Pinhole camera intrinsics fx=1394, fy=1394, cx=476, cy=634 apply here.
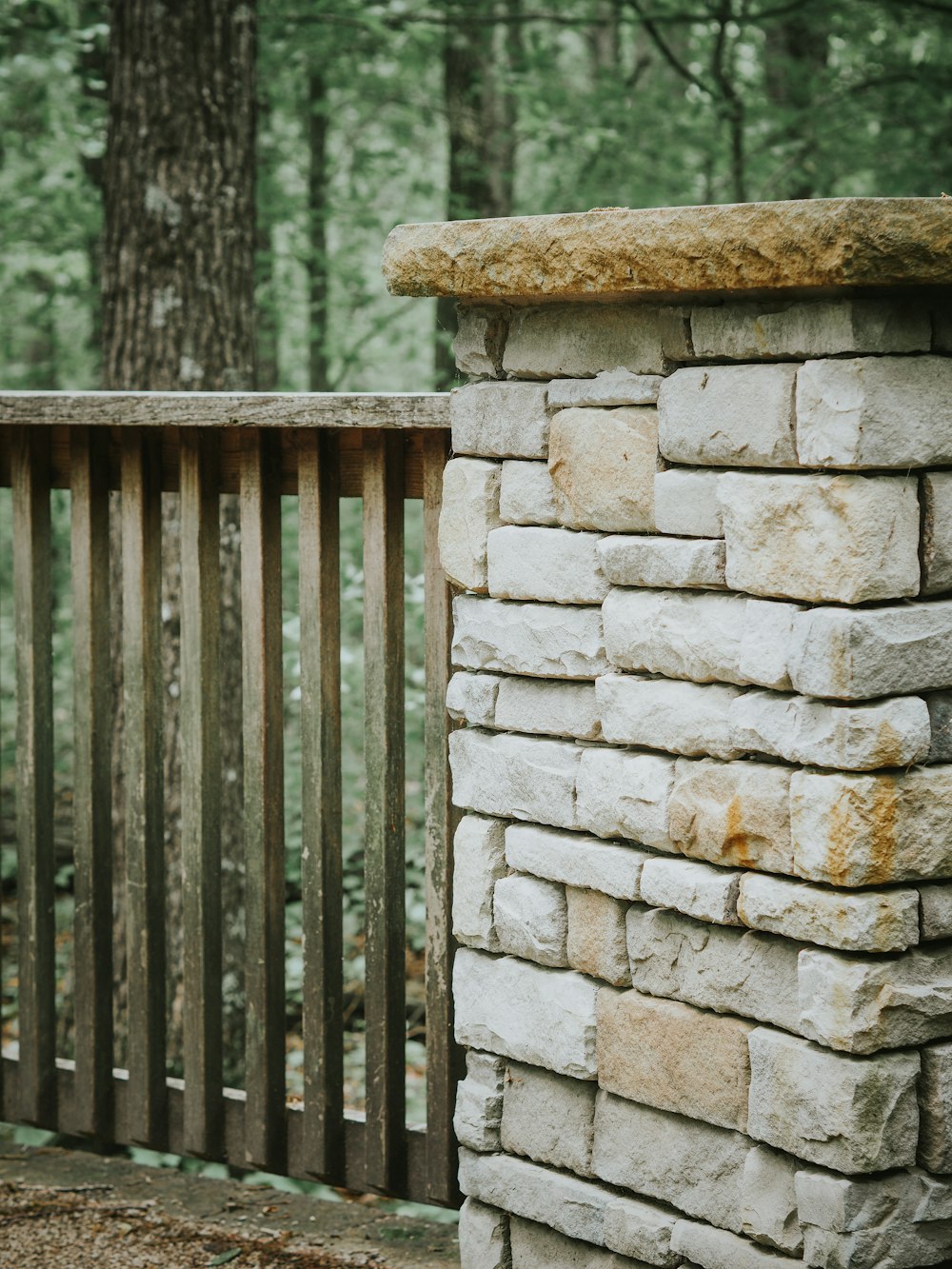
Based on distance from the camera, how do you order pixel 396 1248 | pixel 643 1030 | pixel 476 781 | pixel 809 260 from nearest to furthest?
pixel 809 260 → pixel 643 1030 → pixel 476 781 → pixel 396 1248

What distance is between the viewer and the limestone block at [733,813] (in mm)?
2049

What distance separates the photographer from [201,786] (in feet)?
Answer: 10.4

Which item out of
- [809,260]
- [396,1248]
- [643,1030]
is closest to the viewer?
[809,260]

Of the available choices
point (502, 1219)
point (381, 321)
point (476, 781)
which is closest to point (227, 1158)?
point (502, 1219)

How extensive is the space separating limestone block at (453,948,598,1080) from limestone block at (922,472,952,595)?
2.94 feet

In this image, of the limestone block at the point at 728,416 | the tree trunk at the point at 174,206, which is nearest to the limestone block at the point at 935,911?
the limestone block at the point at 728,416

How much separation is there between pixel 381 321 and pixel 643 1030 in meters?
7.48

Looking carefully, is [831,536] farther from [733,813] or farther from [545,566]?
[545,566]

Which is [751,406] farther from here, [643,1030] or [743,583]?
[643,1030]

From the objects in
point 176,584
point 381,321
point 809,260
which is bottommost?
point 176,584

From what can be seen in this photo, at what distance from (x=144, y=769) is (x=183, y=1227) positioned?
1014mm

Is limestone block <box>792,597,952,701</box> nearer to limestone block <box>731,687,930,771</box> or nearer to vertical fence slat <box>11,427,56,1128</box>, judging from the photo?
limestone block <box>731,687,930,771</box>

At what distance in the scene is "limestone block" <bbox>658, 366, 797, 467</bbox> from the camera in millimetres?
2004

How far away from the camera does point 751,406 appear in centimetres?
204
